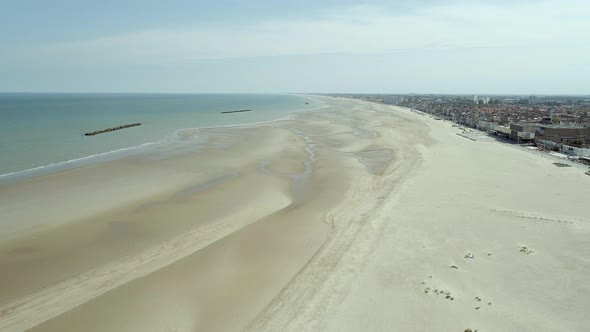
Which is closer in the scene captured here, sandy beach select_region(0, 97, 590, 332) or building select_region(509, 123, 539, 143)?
sandy beach select_region(0, 97, 590, 332)

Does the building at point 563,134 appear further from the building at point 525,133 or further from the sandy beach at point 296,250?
the sandy beach at point 296,250

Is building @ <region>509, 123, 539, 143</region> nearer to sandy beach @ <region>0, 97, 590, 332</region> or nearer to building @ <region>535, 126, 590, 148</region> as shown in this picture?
building @ <region>535, 126, 590, 148</region>

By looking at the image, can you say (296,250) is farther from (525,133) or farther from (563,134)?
(563,134)

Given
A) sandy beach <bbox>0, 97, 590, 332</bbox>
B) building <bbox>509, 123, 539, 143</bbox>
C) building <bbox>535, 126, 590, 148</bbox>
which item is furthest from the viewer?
building <bbox>509, 123, 539, 143</bbox>

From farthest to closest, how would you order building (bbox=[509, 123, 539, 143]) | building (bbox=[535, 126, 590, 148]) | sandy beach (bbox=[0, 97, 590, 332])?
building (bbox=[509, 123, 539, 143]) → building (bbox=[535, 126, 590, 148]) → sandy beach (bbox=[0, 97, 590, 332])

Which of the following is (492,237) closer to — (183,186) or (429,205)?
(429,205)

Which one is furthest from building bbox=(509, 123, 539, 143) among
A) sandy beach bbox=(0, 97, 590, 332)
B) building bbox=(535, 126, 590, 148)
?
sandy beach bbox=(0, 97, 590, 332)

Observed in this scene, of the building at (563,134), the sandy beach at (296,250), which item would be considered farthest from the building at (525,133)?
the sandy beach at (296,250)

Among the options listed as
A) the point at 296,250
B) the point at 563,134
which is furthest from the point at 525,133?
the point at 296,250

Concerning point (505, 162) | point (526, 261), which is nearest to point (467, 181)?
point (505, 162)
